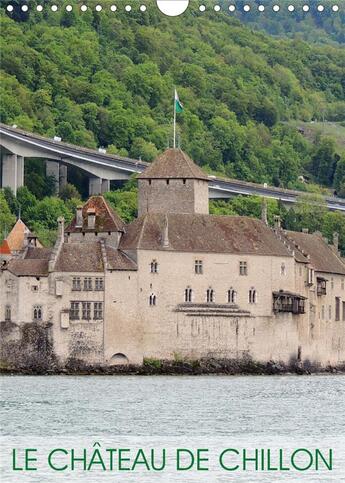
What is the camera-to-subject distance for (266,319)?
115 m

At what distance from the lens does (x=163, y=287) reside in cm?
11175

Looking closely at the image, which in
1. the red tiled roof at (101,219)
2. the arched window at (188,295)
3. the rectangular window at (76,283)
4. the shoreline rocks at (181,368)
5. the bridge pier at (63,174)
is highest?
the bridge pier at (63,174)

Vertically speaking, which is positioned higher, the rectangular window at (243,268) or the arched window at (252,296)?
the rectangular window at (243,268)

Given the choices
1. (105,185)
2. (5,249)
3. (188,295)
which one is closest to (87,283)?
(188,295)

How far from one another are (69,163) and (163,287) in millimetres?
58616

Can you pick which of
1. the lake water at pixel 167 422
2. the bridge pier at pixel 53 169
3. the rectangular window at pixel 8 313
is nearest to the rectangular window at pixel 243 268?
the rectangular window at pixel 8 313

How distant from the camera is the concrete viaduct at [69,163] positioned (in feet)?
546

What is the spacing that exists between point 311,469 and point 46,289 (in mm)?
54229

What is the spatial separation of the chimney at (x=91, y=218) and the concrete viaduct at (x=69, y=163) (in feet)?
170

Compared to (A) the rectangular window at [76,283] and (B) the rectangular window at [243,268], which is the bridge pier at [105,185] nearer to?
(B) the rectangular window at [243,268]

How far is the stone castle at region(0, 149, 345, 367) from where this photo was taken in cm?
10875

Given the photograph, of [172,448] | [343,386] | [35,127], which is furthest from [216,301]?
[35,127]

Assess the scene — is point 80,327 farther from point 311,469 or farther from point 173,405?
point 311,469

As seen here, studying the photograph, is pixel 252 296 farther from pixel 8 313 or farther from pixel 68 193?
pixel 68 193
